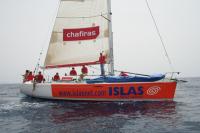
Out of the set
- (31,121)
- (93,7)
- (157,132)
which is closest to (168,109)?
(157,132)

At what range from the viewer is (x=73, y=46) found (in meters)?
19.2

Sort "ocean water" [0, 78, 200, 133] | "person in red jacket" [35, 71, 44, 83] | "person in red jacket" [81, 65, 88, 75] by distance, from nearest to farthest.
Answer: "ocean water" [0, 78, 200, 133] → "person in red jacket" [81, 65, 88, 75] → "person in red jacket" [35, 71, 44, 83]

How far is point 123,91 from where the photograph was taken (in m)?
17.1

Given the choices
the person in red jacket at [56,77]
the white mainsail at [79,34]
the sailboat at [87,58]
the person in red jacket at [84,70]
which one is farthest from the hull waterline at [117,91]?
the white mainsail at [79,34]

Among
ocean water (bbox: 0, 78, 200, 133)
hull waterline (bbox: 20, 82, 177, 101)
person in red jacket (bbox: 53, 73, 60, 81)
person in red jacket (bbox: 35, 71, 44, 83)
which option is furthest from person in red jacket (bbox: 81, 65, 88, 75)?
person in red jacket (bbox: 35, 71, 44, 83)

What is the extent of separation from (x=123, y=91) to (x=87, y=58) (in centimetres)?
368

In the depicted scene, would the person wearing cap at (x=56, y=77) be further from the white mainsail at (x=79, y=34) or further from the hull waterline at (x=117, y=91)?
the hull waterline at (x=117, y=91)

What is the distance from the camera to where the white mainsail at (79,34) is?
18.8 m

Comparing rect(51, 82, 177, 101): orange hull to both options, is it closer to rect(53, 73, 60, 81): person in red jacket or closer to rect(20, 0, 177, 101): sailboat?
rect(20, 0, 177, 101): sailboat

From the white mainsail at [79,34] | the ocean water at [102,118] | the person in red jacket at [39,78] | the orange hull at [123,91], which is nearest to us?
the ocean water at [102,118]

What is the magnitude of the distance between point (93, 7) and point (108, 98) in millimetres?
6269

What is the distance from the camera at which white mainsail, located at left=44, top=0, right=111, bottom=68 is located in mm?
18766

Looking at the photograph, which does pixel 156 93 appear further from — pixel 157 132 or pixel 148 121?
pixel 157 132

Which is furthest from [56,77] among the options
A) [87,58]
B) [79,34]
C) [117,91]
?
[117,91]
